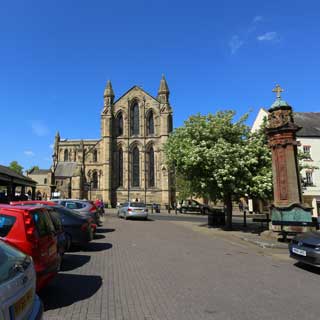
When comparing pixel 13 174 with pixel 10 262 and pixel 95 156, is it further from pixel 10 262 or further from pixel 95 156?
pixel 95 156

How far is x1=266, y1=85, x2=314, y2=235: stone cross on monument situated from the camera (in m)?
13.5

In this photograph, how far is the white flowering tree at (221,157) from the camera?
16.9m

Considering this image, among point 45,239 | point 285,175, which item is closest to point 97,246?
point 45,239

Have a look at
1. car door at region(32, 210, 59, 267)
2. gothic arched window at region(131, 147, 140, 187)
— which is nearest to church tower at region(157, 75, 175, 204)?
gothic arched window at region(131, 147, 140, 187)

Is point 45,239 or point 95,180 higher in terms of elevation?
point 95,180

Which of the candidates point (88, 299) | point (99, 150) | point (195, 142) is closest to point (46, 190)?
point (99, 150)

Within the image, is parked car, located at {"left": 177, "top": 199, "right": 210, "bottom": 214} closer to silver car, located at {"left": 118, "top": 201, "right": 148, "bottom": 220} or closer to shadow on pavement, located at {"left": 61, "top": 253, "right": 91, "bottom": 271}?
silver car, located at {"left": 118, "top": 201, "right": 148, "bottom": 220}

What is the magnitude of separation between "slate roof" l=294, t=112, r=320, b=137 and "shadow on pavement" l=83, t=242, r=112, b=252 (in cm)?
3025

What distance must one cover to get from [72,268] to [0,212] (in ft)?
9.62

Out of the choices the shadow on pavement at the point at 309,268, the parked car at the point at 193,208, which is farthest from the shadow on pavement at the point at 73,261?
the parked car at the point at 193,208

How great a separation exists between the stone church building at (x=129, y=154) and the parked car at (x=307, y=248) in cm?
4262

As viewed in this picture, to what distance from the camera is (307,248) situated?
846 cm

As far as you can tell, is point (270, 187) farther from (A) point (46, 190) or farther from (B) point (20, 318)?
(A) point (46, 190)

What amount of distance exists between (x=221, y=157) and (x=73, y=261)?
1015 cm
